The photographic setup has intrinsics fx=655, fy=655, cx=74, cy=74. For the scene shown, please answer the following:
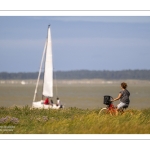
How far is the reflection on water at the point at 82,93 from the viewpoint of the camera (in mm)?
26677

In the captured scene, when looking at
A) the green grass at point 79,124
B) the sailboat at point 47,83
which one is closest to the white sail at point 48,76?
the sailboat at point 47,83

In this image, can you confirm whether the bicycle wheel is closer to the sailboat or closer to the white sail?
the sailboat

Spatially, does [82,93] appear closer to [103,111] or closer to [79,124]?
[103,111]

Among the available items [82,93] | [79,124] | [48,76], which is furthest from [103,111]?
[82,93]

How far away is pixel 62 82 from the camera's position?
32531 millimetres

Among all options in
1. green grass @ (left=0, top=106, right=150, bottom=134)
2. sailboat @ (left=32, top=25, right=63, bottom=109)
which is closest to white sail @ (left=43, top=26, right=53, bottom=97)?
sailboat @ (left=32, top=25, right=63, bottom=109)

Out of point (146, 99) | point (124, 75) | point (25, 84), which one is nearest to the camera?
point (124, 75)

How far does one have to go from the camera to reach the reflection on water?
26.7 m

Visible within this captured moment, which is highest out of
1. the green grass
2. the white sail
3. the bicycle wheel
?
the white sail

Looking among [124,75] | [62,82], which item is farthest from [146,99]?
[62,82]
